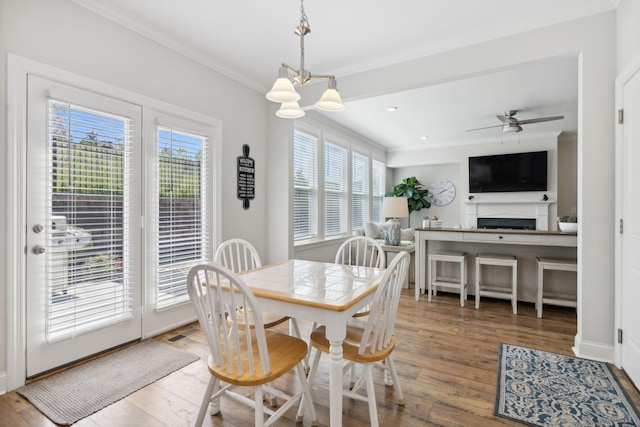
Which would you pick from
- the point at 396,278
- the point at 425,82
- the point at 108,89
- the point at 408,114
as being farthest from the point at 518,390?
the point at 408,114

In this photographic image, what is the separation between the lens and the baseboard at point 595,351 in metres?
2.35

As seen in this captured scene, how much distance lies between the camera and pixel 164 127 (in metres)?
2.81

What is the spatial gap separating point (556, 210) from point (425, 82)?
16.6 ft

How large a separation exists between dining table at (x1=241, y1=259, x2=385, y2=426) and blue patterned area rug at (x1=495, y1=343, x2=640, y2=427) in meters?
1.03

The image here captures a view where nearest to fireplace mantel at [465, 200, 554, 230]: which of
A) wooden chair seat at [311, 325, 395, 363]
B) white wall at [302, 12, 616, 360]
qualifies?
white wall at [302, 12, 616, 360]

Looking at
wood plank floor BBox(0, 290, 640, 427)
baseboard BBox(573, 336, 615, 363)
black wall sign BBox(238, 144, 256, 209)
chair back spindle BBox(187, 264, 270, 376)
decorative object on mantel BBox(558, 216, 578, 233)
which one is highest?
black wall sign BBox(238, 144, 256, 209)

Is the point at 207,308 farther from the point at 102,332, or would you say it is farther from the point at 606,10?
the point at 606,10

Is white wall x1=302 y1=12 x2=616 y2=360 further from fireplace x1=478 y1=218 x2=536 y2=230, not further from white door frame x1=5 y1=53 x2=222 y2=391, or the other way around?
fireplace x1=478 y1=218 x2=536 y2=230

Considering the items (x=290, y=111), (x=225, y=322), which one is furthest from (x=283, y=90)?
(x=225, y=322)

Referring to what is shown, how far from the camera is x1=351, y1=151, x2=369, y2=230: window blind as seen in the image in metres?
6.43

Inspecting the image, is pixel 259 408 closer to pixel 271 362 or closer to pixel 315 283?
pixel 271 362

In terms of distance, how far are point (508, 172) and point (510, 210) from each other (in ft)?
2.64

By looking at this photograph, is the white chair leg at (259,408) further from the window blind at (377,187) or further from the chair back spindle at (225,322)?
the window blind at (377,187)

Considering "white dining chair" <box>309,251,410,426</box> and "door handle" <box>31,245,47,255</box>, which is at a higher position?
"door handle" <box>31,245,47,255</box>
